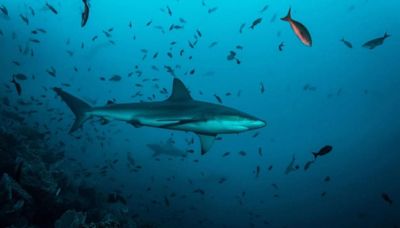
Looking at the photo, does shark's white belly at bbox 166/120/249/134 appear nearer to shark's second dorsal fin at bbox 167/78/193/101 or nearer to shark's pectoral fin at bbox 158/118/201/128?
shark's pectoral fin at bbox 158/118/201/128

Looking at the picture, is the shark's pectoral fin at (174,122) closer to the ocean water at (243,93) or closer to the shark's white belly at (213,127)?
the shark's white belly at (213,127)

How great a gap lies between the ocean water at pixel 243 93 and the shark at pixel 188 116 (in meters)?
18.3

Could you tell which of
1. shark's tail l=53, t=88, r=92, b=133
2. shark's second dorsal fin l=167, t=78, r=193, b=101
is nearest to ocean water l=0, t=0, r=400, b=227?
shark's tail l=53, t=88, r=92, b=133

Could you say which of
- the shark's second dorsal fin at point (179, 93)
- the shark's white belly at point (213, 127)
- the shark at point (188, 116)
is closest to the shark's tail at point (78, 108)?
the shark at point (188, 116)

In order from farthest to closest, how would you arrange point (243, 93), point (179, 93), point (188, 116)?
point (243, 93) < point (179, 93) < point (188, 116)

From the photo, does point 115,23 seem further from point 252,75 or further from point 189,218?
point 189,218

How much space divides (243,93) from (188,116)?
73739 mm

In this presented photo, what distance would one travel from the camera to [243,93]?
258 feet

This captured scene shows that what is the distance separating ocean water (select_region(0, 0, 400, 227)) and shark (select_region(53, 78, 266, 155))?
18288 millimetres

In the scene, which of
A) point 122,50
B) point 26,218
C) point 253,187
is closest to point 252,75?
point 253,187

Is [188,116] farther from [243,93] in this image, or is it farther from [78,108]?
[243,93]

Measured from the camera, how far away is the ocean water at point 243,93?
35.0 m

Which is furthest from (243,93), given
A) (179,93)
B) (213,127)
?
(213,127)

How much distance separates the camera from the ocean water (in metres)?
35.0
